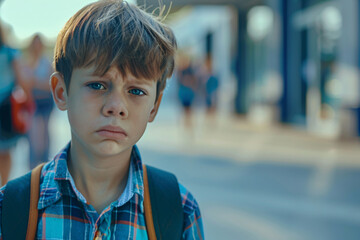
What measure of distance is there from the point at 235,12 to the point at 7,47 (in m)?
16.7

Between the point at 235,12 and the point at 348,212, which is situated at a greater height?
the point at 235,12

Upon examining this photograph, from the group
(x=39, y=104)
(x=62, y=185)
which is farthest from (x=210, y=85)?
(x=62, y=185)

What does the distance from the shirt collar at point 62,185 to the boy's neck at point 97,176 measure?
0.04 m

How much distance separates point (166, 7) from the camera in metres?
1.59

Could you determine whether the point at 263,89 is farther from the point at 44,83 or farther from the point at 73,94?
the point at 73,94

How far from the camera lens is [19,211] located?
4.09 ft

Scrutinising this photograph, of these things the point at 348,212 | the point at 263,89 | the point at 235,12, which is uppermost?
the point at 235,12

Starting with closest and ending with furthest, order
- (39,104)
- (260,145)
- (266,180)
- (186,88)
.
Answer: (39,104), (266,180), (260,145), (186,88)

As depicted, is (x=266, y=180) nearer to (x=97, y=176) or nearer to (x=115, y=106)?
(x=97, y=176)

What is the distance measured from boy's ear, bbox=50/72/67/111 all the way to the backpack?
181mm

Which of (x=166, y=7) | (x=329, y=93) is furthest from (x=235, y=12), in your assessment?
(x=166, y=7)

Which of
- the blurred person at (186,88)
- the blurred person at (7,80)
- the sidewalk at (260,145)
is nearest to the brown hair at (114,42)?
the blurred person at (7,80)

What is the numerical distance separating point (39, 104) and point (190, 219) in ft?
15.6

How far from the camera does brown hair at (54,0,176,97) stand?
1262 millimetres
